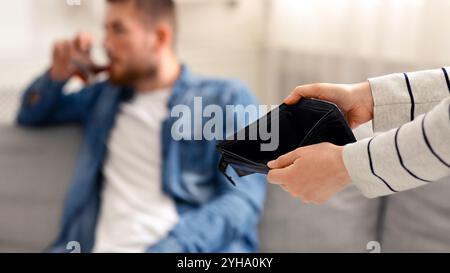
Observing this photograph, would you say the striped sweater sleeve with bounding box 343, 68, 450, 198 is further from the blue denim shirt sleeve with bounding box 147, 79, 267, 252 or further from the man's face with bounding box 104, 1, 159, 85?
the man's face with bounding box 104, 1, 159, 85

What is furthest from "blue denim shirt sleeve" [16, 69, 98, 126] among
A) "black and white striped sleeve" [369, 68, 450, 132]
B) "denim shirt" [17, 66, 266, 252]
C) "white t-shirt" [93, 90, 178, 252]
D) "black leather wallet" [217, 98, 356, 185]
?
"black and white striped sleeve" [369, 68, 450, 132]

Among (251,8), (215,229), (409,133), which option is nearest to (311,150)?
(409,133)

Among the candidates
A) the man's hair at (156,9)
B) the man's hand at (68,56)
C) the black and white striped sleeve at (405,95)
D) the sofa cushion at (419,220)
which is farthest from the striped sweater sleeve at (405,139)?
the man's hand at (68,56)

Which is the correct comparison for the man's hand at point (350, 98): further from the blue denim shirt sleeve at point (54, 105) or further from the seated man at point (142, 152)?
the blue denim shirt sleeve at point (54, 105)

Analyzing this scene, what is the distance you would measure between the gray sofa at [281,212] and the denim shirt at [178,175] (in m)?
0.03

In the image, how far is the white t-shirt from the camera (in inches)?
41.8

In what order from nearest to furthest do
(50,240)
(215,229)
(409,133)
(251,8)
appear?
1. (409,133)
2. (215,229)
3. (50,240)
4. (251,8)

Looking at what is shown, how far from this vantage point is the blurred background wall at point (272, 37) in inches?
42.6

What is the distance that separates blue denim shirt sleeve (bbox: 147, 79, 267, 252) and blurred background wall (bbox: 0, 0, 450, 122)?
0.19 metres

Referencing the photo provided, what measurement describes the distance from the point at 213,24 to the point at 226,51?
0.30 ft

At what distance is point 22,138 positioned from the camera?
→ 3.86 ft

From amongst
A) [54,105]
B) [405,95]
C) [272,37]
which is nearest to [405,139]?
[405,95]

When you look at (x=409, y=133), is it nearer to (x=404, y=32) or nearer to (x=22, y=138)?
(x=404, y=32)

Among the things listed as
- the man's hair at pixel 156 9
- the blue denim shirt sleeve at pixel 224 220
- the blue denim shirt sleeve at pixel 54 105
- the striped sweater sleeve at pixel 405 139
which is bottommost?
the blue denim shirt sleeve at pixel 224 220
